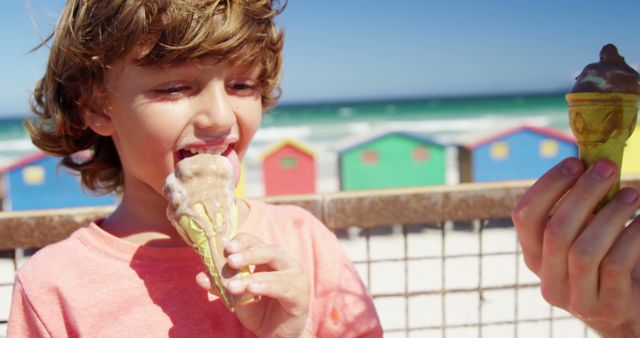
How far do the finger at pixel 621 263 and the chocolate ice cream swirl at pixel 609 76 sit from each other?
242 mm

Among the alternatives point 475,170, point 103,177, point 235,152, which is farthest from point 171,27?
point 475,170

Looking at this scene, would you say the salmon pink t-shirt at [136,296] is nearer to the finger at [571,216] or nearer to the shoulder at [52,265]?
the shoulder at [52,265]

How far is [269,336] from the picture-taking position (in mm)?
1271

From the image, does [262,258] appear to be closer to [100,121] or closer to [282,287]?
[282,287]

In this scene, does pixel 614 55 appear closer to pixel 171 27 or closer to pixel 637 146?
pixel 171 27

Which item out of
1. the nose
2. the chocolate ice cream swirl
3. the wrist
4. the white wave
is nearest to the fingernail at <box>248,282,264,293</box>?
the wrist

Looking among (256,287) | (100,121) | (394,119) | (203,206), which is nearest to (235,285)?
(256,287)

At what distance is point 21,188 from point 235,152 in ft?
17.2

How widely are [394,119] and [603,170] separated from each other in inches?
1502

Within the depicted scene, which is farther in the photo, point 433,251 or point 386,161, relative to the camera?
point 386,161

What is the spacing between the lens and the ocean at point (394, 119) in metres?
29.8

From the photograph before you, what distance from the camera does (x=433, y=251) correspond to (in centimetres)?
566

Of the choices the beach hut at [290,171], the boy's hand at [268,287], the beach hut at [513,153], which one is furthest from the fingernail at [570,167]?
the beach hut at [290,171]

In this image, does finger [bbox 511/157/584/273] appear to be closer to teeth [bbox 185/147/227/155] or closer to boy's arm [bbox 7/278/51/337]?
teeth [bbox 185/147/227/155]
